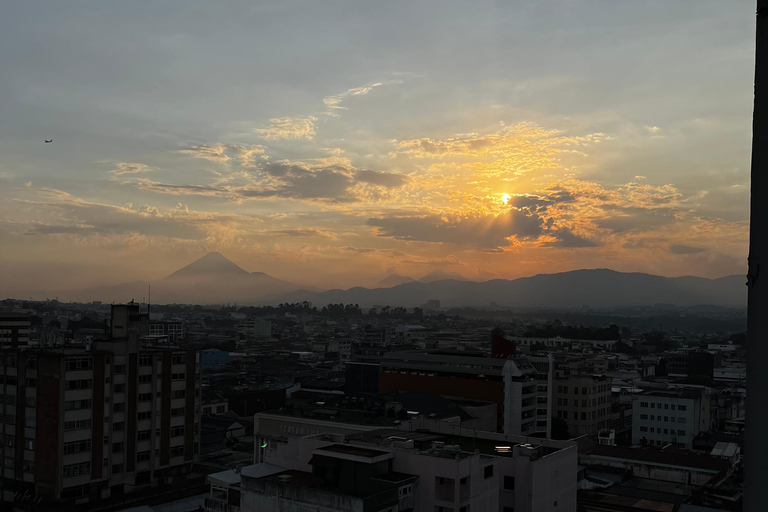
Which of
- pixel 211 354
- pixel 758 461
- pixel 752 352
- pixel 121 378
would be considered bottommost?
pixel 211 354

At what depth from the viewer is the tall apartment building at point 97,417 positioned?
23609mm

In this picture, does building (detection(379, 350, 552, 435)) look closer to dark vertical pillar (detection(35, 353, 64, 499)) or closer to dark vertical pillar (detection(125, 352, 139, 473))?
dark vertical pillar (detection(125, 352, 139, 473))

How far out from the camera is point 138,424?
85.3ft

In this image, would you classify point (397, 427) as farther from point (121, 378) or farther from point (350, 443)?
point (121, 378)

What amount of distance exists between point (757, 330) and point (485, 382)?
34548 millimetres

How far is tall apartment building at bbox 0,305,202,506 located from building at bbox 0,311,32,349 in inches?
1433

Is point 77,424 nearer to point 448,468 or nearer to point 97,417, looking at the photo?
point 97,417

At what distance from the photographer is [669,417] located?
38031 millimetres

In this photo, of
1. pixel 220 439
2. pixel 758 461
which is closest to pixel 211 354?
pixel 220 439

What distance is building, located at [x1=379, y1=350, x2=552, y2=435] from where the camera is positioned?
3469cm

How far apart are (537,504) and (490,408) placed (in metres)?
15.0

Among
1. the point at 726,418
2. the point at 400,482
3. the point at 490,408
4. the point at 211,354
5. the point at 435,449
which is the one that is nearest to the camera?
the point at 400,482

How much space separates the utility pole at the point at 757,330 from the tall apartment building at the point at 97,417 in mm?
25486

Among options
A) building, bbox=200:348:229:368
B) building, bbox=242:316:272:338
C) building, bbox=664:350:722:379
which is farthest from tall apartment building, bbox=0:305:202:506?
building, bbox=242:316:272:338
